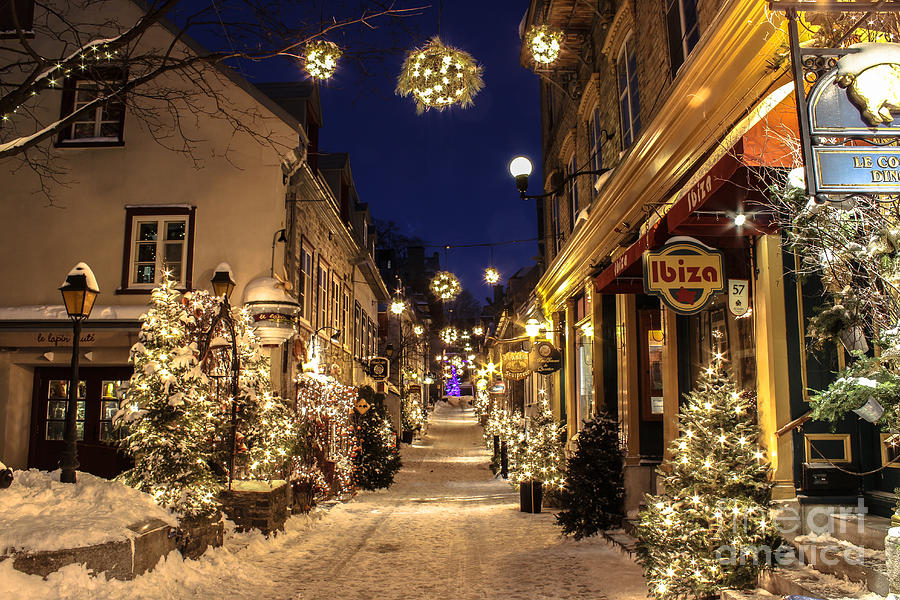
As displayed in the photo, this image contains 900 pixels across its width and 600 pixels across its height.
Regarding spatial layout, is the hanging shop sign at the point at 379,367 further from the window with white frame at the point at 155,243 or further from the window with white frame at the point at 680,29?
the window with white frame at the point at 680,29

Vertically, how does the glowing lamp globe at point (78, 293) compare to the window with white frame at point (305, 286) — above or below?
below

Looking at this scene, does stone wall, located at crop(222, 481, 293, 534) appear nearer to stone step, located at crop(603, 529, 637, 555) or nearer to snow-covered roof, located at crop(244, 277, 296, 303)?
snow-covered roof, located at crop(244, 277, 296, 303)

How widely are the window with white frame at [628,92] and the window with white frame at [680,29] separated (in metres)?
1.71

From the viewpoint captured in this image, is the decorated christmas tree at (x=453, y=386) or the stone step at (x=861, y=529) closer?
the stone step at (x=861, y=529)

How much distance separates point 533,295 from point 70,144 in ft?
48.0

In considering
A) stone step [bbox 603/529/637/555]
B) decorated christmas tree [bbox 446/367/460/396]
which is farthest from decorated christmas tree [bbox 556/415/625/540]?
decorated christmas tree [bbox 446/367/460/396]

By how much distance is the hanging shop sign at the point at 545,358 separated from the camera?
1670 cm

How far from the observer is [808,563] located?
578 cm

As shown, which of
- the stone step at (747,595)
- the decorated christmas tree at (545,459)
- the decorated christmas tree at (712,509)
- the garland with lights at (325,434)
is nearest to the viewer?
the stone step at (747,595)

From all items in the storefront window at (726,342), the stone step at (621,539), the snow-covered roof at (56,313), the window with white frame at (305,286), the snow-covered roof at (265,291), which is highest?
the window with white frame at (305,286)

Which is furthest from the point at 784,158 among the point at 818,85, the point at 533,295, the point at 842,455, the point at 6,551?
the point at 533,295

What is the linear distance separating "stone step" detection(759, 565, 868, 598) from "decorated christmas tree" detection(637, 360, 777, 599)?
13 cm
